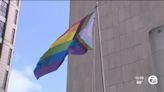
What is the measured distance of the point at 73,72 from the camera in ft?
116

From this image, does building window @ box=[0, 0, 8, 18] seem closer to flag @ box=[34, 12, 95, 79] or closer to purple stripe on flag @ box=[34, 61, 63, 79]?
flag @ box=[34, 12, 95, 79]

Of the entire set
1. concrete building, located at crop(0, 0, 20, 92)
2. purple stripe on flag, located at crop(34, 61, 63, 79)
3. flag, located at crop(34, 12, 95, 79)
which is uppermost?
concrete building, located at crop(0, 0, 20, 92)

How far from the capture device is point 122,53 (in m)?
31.1

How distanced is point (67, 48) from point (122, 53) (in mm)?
14540

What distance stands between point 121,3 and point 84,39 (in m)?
17.6

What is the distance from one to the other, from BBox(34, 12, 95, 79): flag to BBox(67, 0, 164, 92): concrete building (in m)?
10.2

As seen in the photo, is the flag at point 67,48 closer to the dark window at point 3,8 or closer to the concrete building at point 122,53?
the concrete building at point 122,53

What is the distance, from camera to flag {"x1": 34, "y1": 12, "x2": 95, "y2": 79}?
17219 mm

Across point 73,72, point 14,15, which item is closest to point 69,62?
point 73,72

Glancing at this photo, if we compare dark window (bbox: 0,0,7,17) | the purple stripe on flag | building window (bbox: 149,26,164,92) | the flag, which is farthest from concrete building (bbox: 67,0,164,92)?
dark window (bbox: 0,0,7,17)

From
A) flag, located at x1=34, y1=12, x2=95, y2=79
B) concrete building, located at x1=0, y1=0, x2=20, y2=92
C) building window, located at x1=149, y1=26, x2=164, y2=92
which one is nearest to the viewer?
flag, located at x1=34, y1=12, x2=95, y2=79

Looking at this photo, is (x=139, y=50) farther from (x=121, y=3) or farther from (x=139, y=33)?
(x=121, y=3)

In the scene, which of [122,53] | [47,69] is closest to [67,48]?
[47,69]

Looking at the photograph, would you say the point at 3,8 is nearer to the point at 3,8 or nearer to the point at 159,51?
the point at 3,8
